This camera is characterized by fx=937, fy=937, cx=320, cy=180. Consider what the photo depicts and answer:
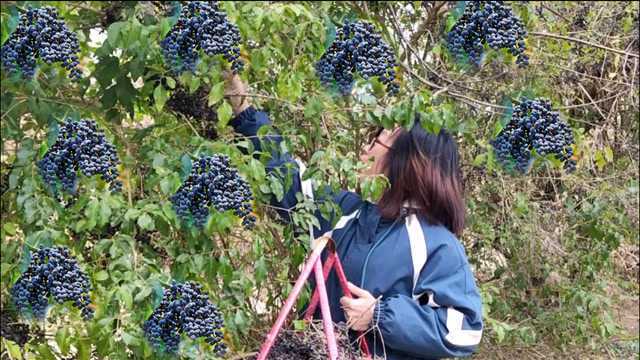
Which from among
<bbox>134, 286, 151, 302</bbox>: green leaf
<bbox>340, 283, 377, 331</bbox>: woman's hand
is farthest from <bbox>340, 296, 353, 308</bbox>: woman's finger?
<bbox>134, 286, 151, 302</bbox>: green leaf

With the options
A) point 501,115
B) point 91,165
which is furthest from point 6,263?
point 501,115

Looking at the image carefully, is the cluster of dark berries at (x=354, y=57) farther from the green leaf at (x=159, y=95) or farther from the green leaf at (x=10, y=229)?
the green leaf at (x=10, y=229)

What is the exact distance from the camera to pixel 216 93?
237 centimetres

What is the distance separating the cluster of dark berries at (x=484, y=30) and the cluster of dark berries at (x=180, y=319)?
1166mm

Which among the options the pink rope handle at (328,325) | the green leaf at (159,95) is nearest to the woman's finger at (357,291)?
the pink rope handle at (328,325)

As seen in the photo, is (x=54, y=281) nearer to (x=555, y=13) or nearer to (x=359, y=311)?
(x=359, y=311)

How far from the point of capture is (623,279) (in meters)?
4.84

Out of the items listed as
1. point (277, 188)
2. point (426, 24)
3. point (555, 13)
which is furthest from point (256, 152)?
point (555, 13)

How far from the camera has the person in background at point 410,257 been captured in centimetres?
223

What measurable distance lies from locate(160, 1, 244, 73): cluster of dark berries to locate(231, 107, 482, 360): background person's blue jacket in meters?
0.59

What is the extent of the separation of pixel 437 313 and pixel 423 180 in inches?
13.3

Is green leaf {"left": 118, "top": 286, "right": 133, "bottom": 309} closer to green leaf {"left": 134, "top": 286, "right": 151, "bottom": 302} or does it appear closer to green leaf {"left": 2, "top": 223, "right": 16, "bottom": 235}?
green leaf {"left": 134, "top": 286, "right": 151, "bottom": 302}

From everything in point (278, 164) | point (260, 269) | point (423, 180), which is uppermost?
point (423, 180)

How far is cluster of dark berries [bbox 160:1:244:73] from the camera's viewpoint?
7.41ft
